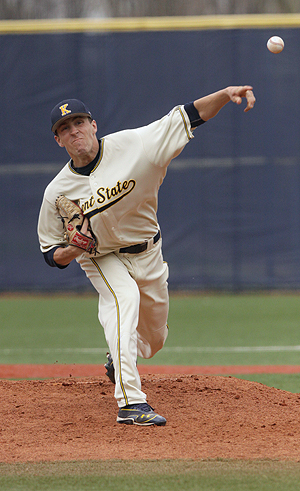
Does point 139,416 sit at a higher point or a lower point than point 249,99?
lower

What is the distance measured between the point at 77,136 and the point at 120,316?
99cm

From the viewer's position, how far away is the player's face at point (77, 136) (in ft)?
11.3

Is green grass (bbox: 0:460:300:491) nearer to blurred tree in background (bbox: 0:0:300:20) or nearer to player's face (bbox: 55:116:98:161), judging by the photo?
player's face (bbox: 55:116:98:161)

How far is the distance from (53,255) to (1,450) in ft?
3.56

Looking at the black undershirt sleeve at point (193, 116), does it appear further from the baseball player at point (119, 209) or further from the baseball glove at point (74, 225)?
the baseball glove at point (74, 225)

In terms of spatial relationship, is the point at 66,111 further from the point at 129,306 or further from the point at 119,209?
the point at 129,306

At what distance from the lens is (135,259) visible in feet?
12.2

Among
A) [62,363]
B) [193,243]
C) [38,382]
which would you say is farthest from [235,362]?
[193,243]

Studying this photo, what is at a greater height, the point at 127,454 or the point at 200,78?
the point at 200,78

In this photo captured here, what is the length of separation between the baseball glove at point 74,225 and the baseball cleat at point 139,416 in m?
0.86

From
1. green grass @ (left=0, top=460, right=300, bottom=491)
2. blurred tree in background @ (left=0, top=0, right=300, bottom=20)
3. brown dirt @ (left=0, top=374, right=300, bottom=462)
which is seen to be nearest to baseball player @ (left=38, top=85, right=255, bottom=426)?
brown dirt @ (left=0, top=374, right=300, bottom=462)

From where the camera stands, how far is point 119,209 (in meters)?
3.48

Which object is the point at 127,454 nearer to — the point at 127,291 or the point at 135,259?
the point at 127,291

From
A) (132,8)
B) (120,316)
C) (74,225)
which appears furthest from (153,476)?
(132,8)
